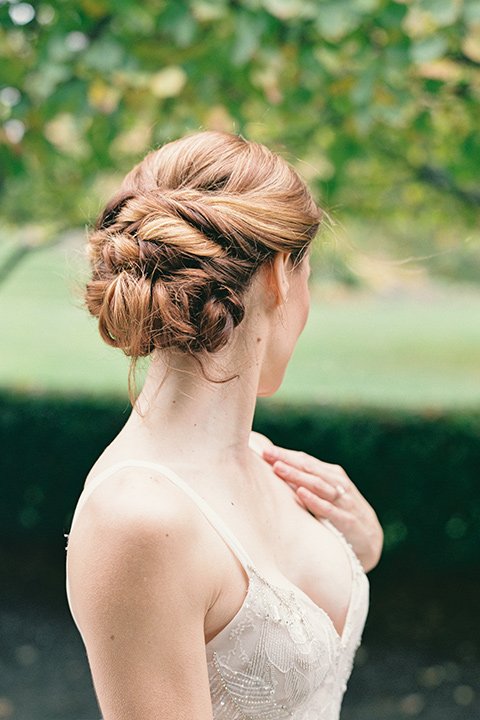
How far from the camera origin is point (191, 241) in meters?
1.25

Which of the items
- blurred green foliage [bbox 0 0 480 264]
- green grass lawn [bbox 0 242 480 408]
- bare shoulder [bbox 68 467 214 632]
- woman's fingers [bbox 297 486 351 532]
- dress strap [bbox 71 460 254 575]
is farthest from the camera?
green grass lawn [bbox 0 242 480 408]

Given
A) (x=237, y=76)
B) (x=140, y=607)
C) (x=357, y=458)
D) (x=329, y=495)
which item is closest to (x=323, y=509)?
(x=329, y=495)

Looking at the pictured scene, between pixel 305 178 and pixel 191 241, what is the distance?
2.03 meters

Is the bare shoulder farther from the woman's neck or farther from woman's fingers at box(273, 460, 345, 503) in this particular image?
woman's fingers at box(273, 460, 345, 503)

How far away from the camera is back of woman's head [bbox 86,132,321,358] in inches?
49.4

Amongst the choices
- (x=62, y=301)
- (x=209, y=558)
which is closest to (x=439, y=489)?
(x=209, y=558)

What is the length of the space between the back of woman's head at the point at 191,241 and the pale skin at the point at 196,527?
0.27 ft

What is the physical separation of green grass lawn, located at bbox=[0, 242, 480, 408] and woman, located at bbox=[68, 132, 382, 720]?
9737mm

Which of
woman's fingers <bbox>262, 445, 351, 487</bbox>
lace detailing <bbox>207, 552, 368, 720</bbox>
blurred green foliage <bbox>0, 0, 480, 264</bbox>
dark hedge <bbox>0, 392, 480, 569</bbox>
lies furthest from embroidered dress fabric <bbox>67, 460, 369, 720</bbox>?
dark hedge <bbox>0, 392, 480, 569</bbox>

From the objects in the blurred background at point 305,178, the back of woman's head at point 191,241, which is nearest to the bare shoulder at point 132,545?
the back of woman's head at point 191,241

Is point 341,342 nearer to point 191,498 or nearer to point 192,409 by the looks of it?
point 192,409

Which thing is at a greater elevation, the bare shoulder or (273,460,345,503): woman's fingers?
the bare shoulder

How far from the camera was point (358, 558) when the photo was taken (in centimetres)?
190

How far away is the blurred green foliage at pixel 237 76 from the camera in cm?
285
